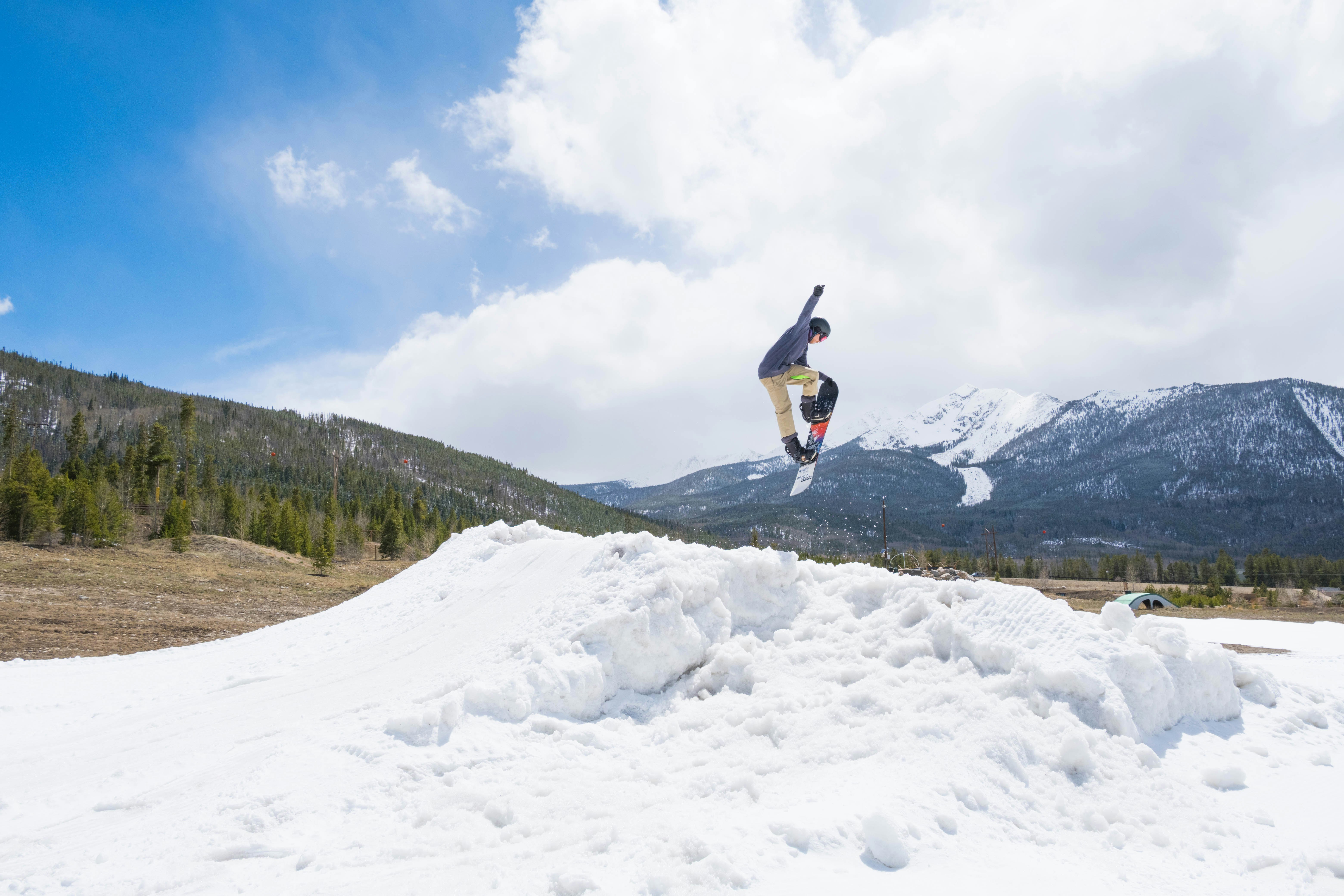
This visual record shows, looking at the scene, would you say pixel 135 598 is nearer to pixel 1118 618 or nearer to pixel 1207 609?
pixel 1118 618

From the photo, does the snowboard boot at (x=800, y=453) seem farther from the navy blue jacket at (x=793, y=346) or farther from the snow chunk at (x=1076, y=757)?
the snow chunk at (x=1076, y=757)

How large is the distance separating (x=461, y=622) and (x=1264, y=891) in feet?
27.5

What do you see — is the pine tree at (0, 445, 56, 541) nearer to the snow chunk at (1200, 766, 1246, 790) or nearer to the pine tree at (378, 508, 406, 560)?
the pine tree at (378, 508, 406, 560)

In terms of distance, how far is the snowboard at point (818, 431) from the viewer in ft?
26.4

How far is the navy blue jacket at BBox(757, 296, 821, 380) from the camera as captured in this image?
7504mm

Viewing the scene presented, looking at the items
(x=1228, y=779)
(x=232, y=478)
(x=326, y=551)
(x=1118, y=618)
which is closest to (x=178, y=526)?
(x=326, y=551)

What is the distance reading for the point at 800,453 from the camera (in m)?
8.60

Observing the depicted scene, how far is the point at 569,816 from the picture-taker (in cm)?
444

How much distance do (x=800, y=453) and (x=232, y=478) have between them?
359 feet

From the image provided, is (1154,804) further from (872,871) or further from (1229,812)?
(872,871)

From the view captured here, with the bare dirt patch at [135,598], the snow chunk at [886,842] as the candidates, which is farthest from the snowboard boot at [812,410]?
the bare dirt patch at [135,598]

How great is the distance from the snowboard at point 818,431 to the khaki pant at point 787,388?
150mm

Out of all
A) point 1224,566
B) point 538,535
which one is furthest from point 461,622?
point 1224,566

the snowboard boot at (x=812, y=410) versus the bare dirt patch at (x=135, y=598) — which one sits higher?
the snowboard boot at (x=812, y=410)
